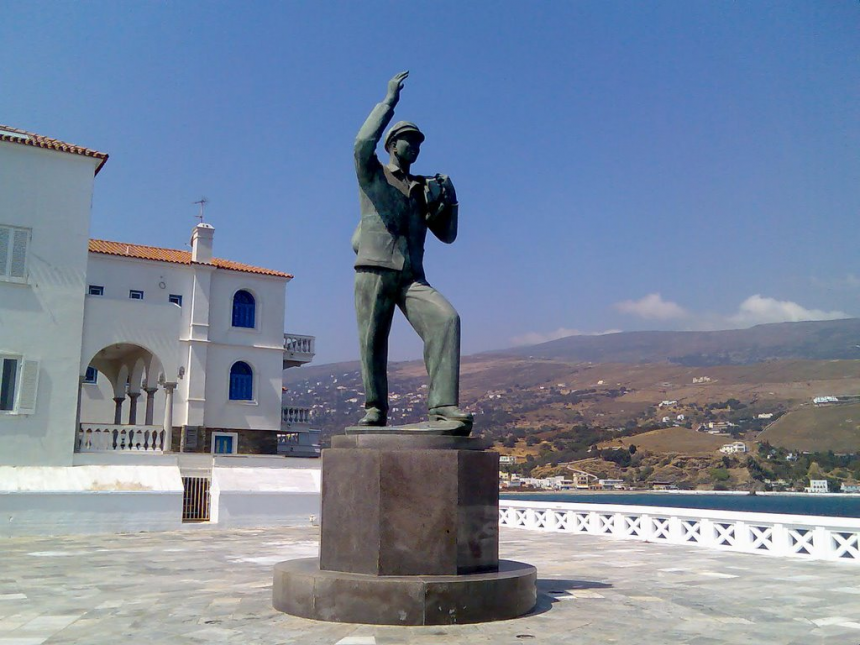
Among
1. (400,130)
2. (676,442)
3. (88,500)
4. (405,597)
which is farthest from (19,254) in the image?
(676,442)

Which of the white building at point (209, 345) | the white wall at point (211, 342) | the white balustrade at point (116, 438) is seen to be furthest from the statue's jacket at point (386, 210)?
the white wall at point (211, 342)

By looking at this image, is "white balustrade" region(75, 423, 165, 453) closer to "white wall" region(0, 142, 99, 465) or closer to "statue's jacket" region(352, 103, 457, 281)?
"white wall" region(0, 142, 99, 465)

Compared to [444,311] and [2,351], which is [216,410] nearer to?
[2,351]

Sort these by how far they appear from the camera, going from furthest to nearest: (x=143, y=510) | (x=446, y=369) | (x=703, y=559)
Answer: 1. (x=143, y=510)
2. (x=703, y=559)
3. (x=446, y=369)

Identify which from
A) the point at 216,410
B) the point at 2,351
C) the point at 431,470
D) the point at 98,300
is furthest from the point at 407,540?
the point at 216,410

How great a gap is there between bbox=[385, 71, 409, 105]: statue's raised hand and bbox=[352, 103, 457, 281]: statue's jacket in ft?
0.26

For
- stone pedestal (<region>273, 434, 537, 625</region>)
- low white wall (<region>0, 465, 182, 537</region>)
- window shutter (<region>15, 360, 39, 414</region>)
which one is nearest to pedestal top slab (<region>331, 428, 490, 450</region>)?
stone pedestal (<region>273, 434, 537, 625</region>)

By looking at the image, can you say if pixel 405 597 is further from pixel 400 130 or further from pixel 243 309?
pixel 243 309

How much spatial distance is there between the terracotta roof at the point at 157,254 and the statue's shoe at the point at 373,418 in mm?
26444

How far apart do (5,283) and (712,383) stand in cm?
12780

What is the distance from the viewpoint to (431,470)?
260 inches

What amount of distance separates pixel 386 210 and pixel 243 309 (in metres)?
27.4

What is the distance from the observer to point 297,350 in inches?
1404

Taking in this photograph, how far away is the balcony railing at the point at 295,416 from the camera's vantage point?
3516cm
